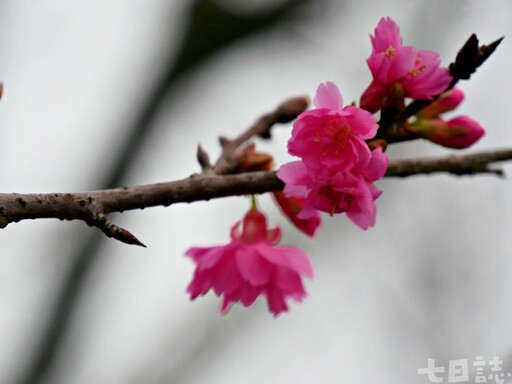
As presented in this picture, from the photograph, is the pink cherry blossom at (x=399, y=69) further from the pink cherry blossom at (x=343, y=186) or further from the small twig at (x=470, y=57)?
the pink cherry blossom at (x=343, y=186)

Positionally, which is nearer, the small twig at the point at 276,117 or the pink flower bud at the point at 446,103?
the pink flower bud at the point at 446,103

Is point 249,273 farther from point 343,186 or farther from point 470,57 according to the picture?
point 470,57

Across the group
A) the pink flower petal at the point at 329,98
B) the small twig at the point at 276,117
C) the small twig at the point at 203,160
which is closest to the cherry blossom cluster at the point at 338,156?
the pink flower petal at the point at 329,98

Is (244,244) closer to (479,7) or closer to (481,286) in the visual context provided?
(479,7)

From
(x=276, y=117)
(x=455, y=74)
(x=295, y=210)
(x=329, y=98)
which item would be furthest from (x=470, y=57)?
(x=276, y=117)

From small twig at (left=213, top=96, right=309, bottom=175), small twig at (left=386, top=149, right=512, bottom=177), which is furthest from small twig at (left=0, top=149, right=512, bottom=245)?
small twig at (left=213, top=96, right=309, bottom=175)

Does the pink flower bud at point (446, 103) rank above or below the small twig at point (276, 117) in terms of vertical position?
below

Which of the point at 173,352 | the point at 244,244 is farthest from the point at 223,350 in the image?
the point at 244,244
